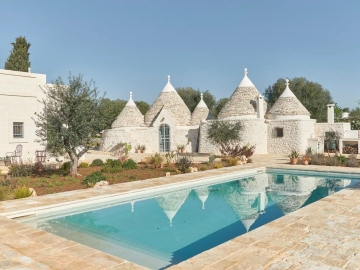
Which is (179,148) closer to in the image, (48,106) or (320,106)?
(48,106)

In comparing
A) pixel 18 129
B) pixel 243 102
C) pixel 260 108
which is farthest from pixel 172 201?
pixel 243 102

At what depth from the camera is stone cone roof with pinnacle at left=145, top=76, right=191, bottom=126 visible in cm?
2844

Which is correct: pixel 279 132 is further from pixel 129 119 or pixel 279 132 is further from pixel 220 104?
pixel 220 104

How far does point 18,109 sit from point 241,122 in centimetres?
1480

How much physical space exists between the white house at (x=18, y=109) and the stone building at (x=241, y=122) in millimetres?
11502

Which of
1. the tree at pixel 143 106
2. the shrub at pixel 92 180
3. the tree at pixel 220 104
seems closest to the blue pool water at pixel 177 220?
the shrub at pixel 92 180

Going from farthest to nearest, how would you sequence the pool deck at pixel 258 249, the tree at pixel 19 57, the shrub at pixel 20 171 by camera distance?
1. the tree at pixel 19 57
2. the shrub at pixel 20 171
3. the pool deck at pixel 258 249

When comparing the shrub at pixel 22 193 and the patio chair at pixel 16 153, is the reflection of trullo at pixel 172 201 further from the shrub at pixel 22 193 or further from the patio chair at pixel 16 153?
the patio chair at pixel 16 153

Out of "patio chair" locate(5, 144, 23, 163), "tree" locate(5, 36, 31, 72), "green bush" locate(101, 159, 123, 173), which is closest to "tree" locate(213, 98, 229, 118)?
"tree" locate(5, 36, 31, 72)

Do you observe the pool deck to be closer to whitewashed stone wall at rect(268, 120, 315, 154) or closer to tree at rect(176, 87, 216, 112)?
whitewashed stone wall at rect(268, 120, 315, 154)

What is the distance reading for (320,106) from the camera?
38.8m

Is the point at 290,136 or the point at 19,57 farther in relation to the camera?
the point at 19,57

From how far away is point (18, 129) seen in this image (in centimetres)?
1708

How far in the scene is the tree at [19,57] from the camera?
2602 centimetres
